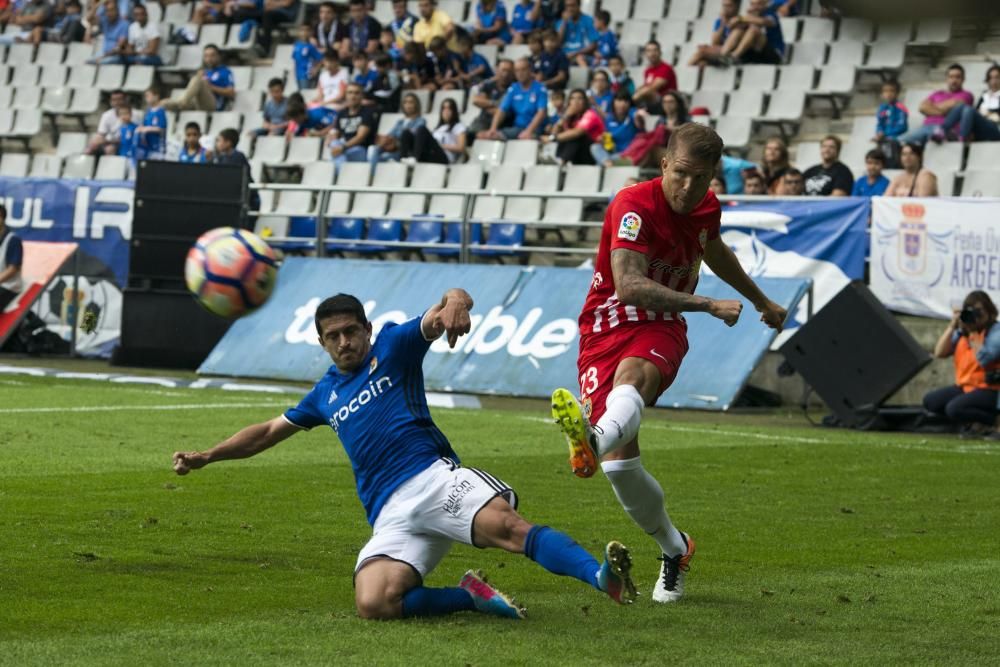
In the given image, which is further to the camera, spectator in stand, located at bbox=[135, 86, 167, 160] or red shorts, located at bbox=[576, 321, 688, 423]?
spectator in stand, located at bbox=[135, 86, 167, 160]

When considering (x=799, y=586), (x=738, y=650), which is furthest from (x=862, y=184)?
(x=738, y=650)

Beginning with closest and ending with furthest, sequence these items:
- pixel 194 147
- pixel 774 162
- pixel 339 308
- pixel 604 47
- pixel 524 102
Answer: pixel 339 308 → pixel 774 162 → pixel 524 102 → pixel 194 147 → pixel 604 47

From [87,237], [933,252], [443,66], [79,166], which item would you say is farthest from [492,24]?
[933,252]

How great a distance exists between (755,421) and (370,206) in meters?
8.73

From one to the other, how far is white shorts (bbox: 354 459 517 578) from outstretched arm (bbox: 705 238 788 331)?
150 centimetres

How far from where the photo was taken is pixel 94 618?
17.4ft

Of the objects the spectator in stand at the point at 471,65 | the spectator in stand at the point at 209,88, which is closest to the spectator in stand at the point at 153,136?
the spectator in stand at the point at 209,88

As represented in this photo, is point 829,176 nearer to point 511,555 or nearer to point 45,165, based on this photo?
point 511,555

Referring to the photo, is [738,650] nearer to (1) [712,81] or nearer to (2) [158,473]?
(2) [158,473]

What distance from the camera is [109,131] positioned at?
2670 cm

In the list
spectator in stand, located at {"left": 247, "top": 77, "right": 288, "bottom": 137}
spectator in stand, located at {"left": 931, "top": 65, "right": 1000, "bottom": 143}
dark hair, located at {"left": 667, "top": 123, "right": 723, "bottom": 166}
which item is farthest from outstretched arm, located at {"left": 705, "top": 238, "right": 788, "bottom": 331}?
spectator in stand, located at {"left": 247, "top": 77, "right": 288, "bottom": 137}

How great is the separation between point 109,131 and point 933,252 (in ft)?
53.2

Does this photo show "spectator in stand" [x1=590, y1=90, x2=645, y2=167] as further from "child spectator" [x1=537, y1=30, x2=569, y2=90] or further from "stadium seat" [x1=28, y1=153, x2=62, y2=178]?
"stadium seat" [x1=28, y1=153, x2=62, y2=178]

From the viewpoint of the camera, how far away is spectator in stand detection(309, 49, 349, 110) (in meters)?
24.9
